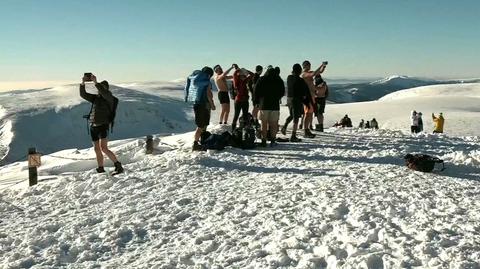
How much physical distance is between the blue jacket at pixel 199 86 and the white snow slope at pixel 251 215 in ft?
4.43

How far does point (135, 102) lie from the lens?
79.2 m

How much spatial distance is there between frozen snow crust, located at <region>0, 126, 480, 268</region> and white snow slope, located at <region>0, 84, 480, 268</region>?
0.02 metres

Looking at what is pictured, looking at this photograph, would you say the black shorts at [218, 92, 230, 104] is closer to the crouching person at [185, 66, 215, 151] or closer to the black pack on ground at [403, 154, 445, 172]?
the crouching person at [185, 66, 215, 151]

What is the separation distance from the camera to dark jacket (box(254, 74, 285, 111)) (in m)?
12.0

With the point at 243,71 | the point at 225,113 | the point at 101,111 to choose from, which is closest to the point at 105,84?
the point at 101,111

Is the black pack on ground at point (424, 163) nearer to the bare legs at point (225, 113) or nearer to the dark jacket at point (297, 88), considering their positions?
the dark jacket at point (297, 88)

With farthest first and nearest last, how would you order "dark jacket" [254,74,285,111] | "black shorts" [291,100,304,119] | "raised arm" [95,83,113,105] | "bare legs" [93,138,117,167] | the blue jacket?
"black shorts" [291,100,304,119] < "dark jacket" [254,74,285,111] < the blue jacket < "bare legs" [93,138,117,167] < "raised arm" [95,83,113,105]

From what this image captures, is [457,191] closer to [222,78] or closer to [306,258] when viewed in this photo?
[306,258]

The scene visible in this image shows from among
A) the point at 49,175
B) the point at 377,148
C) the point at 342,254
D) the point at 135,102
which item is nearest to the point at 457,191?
the point at 342,254

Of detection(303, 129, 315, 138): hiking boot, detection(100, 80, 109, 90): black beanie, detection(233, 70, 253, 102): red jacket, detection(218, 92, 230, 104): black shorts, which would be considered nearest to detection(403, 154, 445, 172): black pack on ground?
detection(303, 129, 315, 138): hiking boot

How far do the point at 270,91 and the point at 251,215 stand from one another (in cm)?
581

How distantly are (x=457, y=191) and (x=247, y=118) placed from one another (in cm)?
705

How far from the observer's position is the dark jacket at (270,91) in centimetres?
1199

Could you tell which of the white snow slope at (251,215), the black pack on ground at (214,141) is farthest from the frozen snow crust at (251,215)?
the black pack on ground at (214,141)
